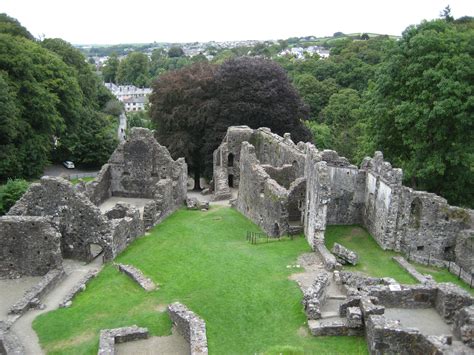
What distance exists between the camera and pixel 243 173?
3712 centimetres

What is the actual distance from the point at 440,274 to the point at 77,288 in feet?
57.2

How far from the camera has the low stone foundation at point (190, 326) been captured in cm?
1794

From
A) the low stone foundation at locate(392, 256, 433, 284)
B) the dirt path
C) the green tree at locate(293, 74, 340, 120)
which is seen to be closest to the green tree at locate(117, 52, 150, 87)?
the green tree at locate(293, 74, 340, 120)

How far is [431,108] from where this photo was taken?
31469mm

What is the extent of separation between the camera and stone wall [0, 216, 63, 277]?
26234 millimetres

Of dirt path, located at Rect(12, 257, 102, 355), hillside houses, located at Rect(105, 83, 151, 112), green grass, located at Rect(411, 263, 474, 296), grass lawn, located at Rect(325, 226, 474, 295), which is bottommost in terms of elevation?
hillside houses, located at Rect(105, 83, 151, 112)

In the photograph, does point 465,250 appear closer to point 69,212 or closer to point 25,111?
point 69,212

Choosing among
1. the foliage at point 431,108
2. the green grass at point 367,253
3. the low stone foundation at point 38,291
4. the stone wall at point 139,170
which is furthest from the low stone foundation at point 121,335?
the foliage at point 431,108

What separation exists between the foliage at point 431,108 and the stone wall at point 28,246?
21123mm

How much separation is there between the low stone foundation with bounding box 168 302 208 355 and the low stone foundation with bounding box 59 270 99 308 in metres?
5.62

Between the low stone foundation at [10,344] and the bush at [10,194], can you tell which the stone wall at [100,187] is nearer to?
the bush at [10,194]

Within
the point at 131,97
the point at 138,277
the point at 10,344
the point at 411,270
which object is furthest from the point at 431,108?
the point at 131,97

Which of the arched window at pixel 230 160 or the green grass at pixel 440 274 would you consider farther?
the arched window at pixel 230 160

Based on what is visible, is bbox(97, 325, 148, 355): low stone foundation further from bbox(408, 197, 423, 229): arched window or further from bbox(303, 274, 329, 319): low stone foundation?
bbox(408, 197, 423, 229): arched window
